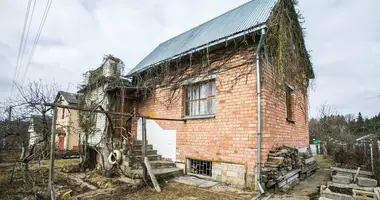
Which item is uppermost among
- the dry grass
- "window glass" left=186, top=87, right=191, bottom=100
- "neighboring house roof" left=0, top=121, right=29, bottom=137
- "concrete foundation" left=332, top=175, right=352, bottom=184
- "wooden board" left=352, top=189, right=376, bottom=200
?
"window glass" left=186, top=87, right=191, bottom=100

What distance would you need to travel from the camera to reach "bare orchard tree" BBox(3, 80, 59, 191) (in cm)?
446

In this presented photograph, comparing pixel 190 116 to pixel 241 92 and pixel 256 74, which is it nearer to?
pixel 241 92

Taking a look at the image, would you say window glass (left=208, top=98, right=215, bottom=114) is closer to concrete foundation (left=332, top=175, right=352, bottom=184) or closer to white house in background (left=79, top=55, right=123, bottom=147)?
concrete foundation (left=332, top=175, right=352, bottom=184)

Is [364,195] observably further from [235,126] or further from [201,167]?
[201,167]

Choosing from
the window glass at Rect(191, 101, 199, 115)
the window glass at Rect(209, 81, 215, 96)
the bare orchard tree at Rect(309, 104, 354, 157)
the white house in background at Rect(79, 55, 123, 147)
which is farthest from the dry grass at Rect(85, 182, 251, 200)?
the bare orchard tree at Rect(309, 104, 354, 157)

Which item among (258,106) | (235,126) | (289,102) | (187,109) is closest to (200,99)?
(187,109)

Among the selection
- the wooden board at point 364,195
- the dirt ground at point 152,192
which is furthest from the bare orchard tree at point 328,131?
the wooden board at point 364,195

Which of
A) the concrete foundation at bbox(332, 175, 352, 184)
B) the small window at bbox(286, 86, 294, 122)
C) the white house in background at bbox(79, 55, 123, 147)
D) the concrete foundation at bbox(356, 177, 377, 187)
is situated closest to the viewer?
the concrete foundation at bbox(356, 177, 377, 187)

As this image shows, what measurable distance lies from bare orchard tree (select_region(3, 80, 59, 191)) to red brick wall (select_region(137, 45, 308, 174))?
12.3 ft

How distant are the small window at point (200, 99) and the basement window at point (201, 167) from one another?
153 cm

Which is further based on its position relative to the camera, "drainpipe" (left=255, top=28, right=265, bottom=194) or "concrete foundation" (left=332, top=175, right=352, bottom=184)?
"concrete foundation" (left=332, top=175, right=352, bottom=184)

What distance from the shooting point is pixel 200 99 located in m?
6.48

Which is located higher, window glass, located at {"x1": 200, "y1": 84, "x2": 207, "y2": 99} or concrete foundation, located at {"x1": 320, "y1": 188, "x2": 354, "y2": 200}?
window glass, located at {"x1": 200, "y1": 84, "x2": 207, "y2": 99}

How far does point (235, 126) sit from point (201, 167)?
6.11 ft
